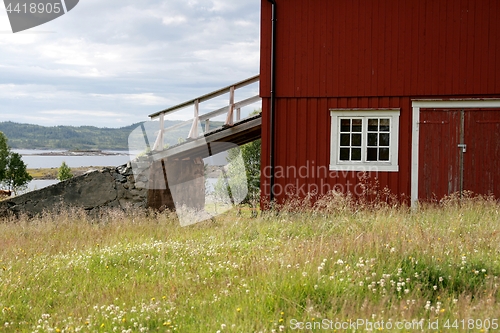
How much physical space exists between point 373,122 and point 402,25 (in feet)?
7.70

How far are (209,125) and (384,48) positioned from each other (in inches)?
196

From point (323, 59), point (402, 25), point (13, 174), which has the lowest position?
point (13, 174)

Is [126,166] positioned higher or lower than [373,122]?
lower

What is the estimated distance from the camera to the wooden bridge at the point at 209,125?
13398 mm

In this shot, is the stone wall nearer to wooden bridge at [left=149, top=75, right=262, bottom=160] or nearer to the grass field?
wooden bridge at [left=149, top=75, right=262, bottom=160]

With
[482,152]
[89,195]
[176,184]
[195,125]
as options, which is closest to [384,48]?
[482,152]

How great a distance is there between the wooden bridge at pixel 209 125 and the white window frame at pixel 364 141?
231 centimetres

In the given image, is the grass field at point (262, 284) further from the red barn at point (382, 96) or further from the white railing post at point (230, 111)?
the white railing post at point (230, 111)

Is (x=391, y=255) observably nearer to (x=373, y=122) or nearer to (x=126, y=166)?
(x=373, y=122)

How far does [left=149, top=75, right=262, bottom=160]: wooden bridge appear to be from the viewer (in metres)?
13.4

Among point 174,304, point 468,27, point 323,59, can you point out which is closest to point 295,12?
point 323,59

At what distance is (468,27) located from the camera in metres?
11.5

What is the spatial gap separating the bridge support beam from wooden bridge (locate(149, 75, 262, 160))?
58 cm

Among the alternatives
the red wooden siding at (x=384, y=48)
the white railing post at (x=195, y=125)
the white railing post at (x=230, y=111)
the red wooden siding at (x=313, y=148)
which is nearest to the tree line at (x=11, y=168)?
the white railing post at (x=195, y=125)
